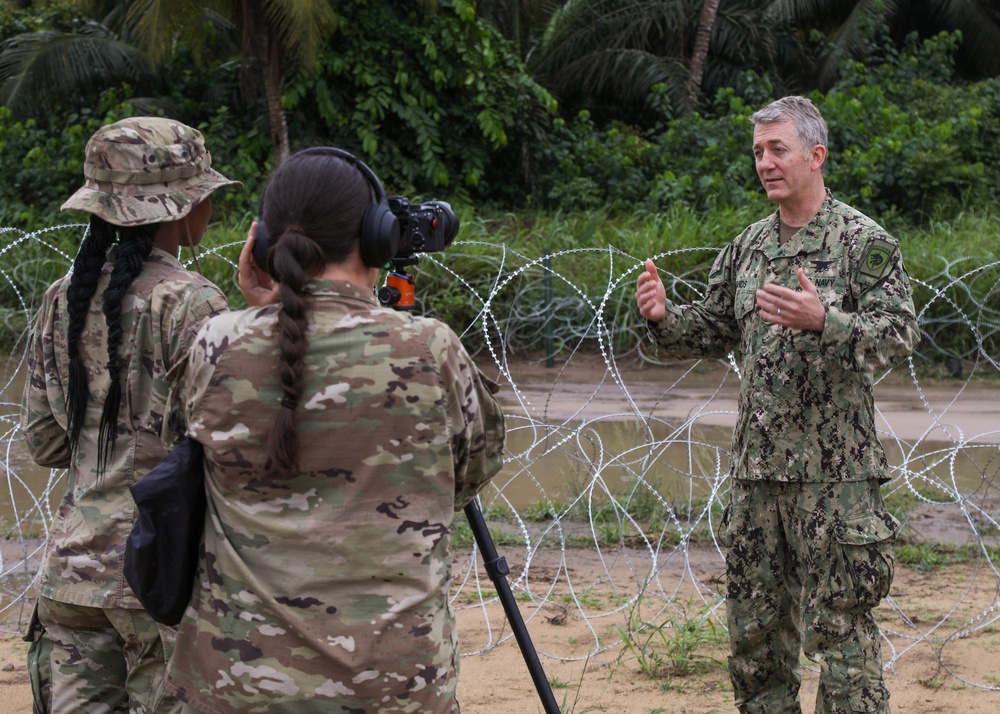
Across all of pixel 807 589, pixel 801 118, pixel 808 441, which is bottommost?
pixel 807 589

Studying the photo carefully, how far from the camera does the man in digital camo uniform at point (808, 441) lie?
10.2 feet

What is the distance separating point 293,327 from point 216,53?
14658 mm

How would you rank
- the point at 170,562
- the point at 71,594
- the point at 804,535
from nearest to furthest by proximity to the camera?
the point at 170,562, the point at 71,594, the point at 804,535

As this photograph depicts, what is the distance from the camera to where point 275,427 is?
1.88 meters

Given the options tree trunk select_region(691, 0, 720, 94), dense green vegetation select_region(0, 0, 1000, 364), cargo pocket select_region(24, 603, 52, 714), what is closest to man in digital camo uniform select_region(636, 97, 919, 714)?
cargo pocket select_region(24, 603, 52, 714)

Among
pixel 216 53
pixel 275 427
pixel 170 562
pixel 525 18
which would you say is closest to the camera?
pixel 275 427

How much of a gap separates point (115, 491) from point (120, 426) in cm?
14

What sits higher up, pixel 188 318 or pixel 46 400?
pixel 188 318

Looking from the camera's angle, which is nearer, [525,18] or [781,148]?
[781,148]

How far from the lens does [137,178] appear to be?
8.52 ft

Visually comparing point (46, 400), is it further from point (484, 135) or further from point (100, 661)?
point (484, 135)

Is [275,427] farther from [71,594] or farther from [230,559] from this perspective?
[71,594]

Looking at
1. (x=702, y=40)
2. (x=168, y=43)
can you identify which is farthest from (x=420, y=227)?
(x=702, y=40)

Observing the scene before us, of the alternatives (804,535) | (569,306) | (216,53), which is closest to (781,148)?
(804,535)
